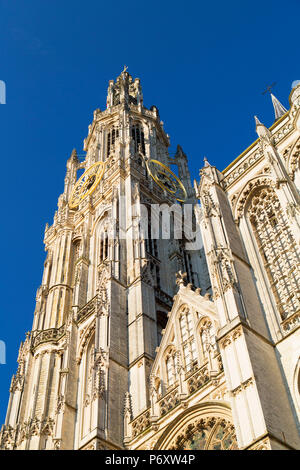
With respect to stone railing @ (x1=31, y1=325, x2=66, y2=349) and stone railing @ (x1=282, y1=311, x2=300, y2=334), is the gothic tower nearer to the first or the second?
stone railing @ (x1=31, y1=325, x2=66, y2=349)

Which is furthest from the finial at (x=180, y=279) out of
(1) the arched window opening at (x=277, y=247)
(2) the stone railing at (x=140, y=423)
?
(2) the stone railing at (x=140, y=423)

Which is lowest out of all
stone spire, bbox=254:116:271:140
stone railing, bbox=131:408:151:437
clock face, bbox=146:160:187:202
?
stone railing, bbox=131:408:151:437

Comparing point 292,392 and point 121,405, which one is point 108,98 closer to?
point 121,405

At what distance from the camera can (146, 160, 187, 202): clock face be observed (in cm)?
3818

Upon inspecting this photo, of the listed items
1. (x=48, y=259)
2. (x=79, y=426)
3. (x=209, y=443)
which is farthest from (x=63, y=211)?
(x=209, y=443)

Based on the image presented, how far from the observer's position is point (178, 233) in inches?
1380

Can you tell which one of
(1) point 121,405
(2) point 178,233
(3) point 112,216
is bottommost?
(1) point 121,405

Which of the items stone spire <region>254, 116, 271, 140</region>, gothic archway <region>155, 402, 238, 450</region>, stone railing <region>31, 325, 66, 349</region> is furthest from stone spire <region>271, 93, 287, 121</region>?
gothic archway <region>155, 402, 238, 450</region>

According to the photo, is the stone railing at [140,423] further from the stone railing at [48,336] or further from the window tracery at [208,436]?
the stone railing at [48,336]

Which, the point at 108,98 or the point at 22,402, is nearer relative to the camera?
the point at 22,402

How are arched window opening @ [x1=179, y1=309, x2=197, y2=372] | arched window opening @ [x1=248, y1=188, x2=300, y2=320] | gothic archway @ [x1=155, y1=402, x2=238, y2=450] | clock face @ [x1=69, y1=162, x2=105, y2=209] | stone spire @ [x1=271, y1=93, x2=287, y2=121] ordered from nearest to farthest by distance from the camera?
gothic archway @ [x1=155, y1=402, x2=238, y2=450], arched window opening @ [x1=248, y1=188, x2=300, y2=320], arched window opening @ [x1=179, y1=309, x2=197, y2=372], stone spire @ [x1=271, y1=93, x2=287, y2=121], clock face @ [x1=69, y1=162, x2=105, y2=209]

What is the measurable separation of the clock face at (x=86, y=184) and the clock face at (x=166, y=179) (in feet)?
11.0

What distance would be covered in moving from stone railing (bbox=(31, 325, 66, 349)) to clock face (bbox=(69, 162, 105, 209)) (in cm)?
1075

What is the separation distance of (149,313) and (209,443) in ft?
28.6
